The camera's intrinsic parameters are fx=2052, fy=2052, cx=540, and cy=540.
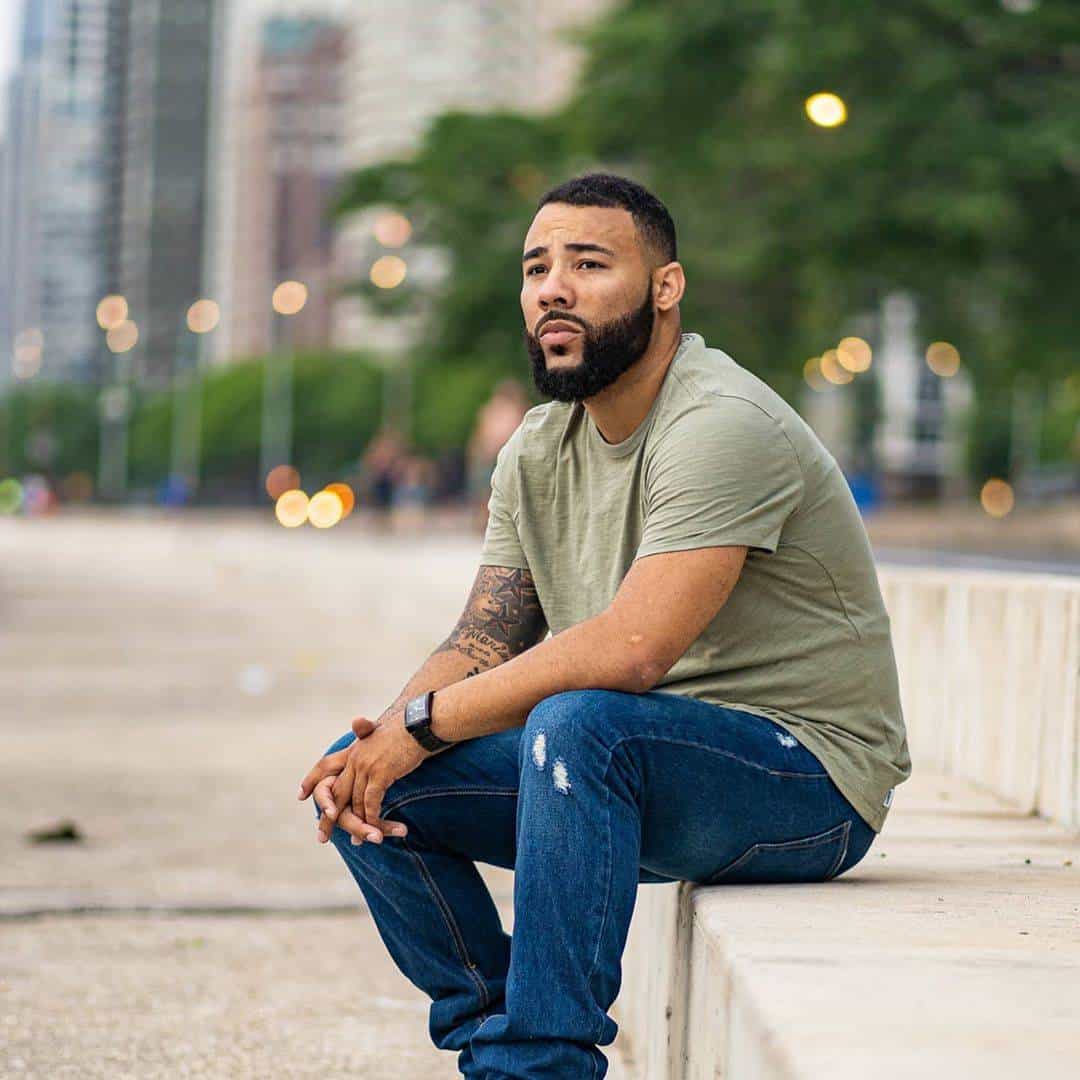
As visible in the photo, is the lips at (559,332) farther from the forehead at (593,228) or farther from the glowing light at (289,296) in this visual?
the glowing light at (289,296)

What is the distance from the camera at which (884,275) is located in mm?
23219

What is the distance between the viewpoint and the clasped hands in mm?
3146

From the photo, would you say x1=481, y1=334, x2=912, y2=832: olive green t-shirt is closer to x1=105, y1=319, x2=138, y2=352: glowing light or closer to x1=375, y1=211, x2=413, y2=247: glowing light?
x1=375, y1=211, x2=413, y2=247: glowing light

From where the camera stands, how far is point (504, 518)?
3541 mm

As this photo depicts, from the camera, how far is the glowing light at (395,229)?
3500 centimetres

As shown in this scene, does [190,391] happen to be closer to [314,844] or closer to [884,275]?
[884,275]

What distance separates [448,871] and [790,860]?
0.54 metres

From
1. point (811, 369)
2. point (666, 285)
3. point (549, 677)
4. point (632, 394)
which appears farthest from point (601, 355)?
point (811, 369)

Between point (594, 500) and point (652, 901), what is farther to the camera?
point (652, 901)

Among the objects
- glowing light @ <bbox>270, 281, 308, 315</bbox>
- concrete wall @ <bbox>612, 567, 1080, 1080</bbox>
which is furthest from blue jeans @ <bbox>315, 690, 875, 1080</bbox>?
glowing light @ <bbox>270, 281, 308, 315</bbox>

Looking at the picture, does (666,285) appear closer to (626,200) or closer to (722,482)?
(626,200)

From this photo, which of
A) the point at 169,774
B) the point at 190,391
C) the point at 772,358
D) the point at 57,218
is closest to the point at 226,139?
the point at 57,218

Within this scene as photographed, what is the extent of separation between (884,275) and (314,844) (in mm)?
17752

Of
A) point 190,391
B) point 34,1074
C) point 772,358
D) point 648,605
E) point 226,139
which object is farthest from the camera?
point 226,139
